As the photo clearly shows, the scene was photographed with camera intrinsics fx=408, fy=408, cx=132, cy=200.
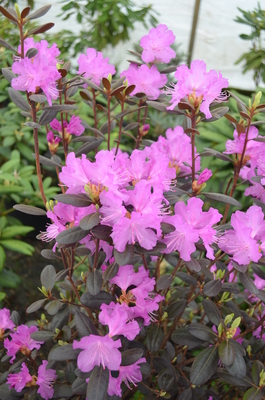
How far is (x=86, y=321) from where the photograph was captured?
821 millimetres

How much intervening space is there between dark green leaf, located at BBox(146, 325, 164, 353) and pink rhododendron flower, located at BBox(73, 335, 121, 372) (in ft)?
0.82

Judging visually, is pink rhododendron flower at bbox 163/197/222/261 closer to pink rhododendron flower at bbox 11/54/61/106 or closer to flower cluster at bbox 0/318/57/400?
pink rhododendron flower at bbox 11/54/61/106

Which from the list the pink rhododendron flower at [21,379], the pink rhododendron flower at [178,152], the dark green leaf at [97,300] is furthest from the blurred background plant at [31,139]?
the dark green leaf at [97,300]

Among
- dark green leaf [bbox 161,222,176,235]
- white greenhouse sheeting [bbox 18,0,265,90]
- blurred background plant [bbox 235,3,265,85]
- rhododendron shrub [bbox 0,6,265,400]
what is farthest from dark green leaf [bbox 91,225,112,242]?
white greenhouse sheeting [bbox 18,0,265,90]

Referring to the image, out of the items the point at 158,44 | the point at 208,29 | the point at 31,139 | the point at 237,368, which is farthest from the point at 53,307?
the point at 208,29

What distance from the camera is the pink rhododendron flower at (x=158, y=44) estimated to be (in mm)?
1040

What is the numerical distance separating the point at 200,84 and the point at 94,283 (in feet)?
1.50

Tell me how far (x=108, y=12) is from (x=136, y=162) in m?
2.74

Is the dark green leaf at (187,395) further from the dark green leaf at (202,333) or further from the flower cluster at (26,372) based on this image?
the flower cluster at (26,372)

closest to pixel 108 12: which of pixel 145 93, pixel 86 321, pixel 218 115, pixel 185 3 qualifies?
pixel 185 3

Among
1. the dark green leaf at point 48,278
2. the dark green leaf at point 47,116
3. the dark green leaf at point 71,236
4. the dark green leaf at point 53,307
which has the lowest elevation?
the dark green leaf at point 53,307

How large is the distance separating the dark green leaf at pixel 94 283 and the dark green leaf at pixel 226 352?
0.93 ft

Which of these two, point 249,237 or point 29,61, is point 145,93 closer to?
point 29,61

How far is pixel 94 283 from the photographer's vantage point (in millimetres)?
838
